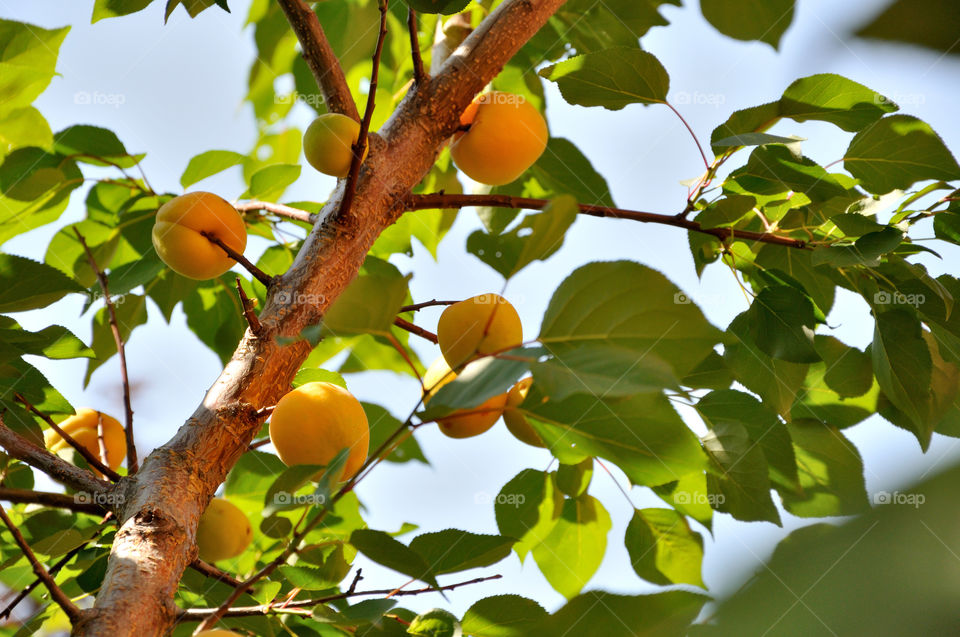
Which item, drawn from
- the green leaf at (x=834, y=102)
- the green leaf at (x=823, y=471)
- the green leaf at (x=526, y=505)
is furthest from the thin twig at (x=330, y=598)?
the green leaf at (x=834, y=102)

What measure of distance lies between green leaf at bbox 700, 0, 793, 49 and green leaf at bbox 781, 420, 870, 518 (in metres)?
0.70

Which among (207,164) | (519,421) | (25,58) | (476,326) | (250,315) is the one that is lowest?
(519,421)

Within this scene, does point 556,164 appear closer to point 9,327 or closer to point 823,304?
point 823,304

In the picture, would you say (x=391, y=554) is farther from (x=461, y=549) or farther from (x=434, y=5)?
(x=434, y=5)

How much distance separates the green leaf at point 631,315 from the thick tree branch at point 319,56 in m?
0.58

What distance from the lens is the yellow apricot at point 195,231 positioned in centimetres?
102

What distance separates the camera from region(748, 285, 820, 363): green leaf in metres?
0.96

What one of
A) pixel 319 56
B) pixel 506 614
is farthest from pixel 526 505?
pixel 319 56

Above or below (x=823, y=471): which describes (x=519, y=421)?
above

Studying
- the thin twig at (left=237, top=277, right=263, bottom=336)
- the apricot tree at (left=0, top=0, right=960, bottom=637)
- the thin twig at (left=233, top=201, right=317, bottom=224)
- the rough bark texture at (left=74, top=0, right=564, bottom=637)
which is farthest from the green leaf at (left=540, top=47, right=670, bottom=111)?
the thin twig at (left=237, top=277, right=263, bottom=336)

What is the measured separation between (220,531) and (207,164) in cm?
72

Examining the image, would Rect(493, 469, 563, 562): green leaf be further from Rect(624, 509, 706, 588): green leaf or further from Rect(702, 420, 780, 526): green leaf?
Rect(702, 420, 780, 526): green leaf

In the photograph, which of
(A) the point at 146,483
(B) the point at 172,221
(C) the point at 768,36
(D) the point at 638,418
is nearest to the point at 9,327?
(B) the point at 172,221

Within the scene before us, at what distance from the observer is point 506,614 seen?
87 centimetres
